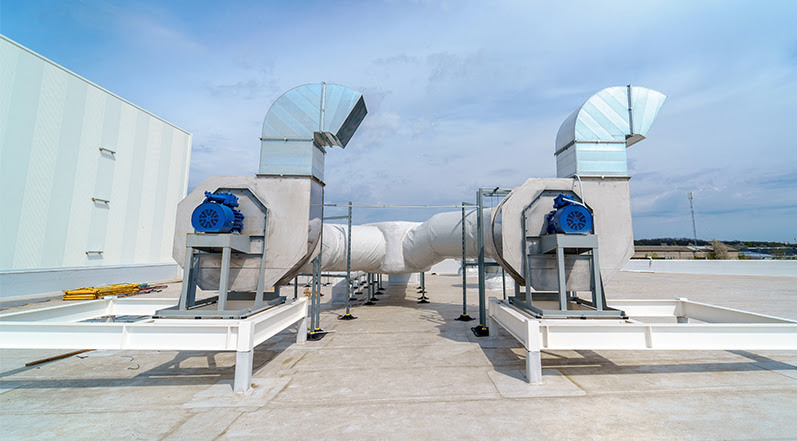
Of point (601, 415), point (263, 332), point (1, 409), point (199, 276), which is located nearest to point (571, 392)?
point (601, 415)

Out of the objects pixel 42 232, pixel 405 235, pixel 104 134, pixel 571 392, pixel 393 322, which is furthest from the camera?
pixel 104 134

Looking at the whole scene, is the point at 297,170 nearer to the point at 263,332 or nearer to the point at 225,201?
the point at 225,201

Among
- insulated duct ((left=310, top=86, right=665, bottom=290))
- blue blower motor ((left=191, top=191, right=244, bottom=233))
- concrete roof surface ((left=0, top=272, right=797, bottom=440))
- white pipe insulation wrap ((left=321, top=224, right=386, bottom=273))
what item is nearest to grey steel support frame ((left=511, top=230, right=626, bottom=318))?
insulated duct ((left=310, top=86, right=665, bottom=290))

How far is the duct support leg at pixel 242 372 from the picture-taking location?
380 cm

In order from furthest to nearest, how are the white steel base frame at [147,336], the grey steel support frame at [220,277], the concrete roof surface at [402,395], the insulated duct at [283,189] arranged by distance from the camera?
the insulated duct at [283,189] < the grey steel support frame at [220,277] < the white steel base frame at [147,336] < the concrete roof surface at [402,395]

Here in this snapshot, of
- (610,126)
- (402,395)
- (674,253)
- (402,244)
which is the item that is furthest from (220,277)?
(674,253)

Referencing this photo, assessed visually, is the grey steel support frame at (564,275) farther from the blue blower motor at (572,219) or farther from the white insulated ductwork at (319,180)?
the white insulated ductwork at (319,180)

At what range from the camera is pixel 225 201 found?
4785 millimetres

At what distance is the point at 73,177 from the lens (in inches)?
518

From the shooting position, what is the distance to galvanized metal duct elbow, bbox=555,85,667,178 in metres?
5.15

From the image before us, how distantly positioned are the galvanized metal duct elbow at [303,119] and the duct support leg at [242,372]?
290cm

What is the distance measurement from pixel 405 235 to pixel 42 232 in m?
13.1

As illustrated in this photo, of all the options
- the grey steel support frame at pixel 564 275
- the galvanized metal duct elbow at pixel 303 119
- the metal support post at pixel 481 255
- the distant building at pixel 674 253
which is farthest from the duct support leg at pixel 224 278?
the distant building at pixel 674 253

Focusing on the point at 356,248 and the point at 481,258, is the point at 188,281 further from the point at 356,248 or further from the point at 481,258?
the point at 356,248
